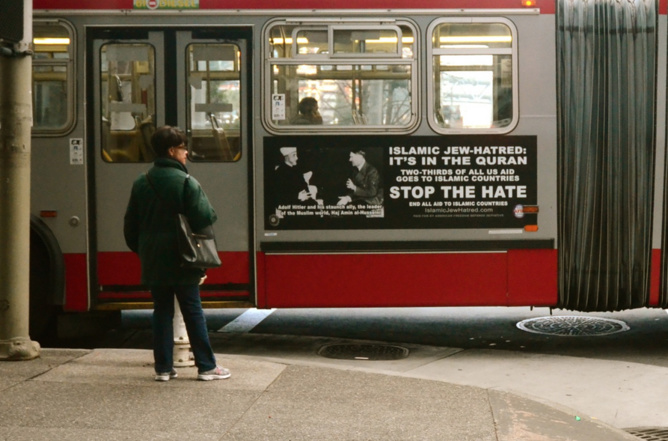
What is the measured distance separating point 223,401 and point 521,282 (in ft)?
11.0

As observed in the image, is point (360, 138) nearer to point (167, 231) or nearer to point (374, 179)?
point (374, 179)

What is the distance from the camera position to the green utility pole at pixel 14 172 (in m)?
6.94

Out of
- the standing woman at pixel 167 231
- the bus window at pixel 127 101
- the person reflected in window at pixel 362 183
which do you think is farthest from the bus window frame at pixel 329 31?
the standing woman at pixel 167 231

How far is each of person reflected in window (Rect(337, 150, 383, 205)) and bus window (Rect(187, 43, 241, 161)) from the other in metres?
1.01

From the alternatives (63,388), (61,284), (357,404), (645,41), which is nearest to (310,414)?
(357,404)

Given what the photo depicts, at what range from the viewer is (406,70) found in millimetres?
8219

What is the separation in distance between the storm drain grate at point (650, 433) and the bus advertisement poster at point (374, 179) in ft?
8.44

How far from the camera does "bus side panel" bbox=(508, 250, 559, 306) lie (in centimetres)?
832

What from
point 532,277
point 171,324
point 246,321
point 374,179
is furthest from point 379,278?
point 246,321

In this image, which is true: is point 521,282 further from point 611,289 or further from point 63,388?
point 63,388

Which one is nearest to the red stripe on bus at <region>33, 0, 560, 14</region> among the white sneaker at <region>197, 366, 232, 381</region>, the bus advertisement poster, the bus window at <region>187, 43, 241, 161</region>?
the bus window at <region>187, 43, 241, 161</region>

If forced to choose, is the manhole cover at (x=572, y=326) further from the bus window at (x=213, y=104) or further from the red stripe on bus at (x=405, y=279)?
the bus window at (x=213, y=104)

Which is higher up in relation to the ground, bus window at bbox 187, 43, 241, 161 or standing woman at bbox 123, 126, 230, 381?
bus window at bbox 187, 43, 241, 161

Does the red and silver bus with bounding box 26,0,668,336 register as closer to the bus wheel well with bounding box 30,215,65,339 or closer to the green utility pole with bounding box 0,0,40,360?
the bus wheel well with bounding box 30,215,65,339
